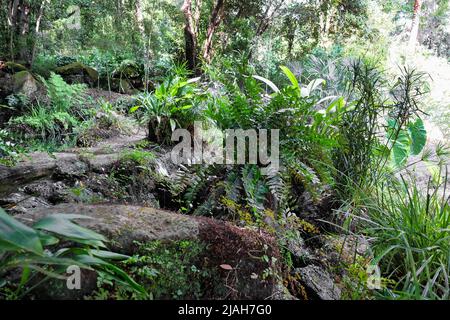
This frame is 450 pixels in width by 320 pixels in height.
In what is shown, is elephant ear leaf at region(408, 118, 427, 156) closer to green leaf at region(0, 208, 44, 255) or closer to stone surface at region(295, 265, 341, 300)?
stone surface at region(295, 265, 341, 300)

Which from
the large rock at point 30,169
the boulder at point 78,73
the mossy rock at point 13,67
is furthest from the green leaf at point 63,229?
the boulder at point 78,73

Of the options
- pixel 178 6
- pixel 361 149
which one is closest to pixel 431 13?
pixel 178 6

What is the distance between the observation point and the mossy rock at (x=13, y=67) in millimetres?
5635

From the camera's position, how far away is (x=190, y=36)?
6.50 metres

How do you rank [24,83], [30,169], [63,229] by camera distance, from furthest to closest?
[24,83] → [30,169] → [63,229]

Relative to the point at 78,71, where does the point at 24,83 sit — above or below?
below

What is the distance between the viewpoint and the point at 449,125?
751 centimetres

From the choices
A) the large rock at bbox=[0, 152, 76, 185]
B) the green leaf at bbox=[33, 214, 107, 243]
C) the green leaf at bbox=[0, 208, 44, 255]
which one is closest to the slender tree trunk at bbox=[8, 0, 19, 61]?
the large rock at bbox=[0, 152, 76, 185]

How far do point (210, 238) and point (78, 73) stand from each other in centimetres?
648

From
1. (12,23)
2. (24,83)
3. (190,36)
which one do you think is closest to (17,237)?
(24,83)

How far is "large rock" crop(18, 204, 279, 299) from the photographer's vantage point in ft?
4.42

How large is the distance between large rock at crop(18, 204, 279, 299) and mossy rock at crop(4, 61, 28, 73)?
17.4ft

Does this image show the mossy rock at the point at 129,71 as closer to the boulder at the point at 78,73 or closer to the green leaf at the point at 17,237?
the boulder at the point at 78,73

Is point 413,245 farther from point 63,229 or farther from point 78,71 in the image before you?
point 78,71
